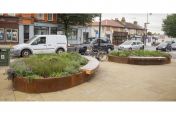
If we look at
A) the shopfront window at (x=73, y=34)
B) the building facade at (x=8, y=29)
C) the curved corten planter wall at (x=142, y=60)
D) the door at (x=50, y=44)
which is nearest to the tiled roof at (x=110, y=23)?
the shopfront window at (x=73, y=34)

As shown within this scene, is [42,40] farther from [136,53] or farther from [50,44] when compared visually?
[136,53]

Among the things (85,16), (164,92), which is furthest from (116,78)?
(85,16)

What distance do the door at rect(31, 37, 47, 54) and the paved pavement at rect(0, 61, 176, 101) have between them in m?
1.39

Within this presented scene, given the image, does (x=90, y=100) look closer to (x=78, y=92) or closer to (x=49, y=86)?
(x=78, y=92)

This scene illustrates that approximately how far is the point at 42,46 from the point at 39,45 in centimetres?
31

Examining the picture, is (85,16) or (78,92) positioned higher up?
(85,16)

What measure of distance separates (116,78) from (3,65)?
157 inches

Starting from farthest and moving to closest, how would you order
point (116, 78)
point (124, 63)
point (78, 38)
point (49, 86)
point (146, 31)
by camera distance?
point (124, 63) → point (146, 31) → point (78, 38) → point (116, 78) → point (49, 86)

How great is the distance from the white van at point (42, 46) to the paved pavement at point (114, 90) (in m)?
1.01

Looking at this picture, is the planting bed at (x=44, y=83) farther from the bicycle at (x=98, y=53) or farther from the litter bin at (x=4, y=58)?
the bicycle at (x=98, y=53)

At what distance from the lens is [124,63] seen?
41.5 ft

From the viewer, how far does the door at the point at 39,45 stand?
9.50 meters
